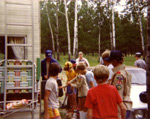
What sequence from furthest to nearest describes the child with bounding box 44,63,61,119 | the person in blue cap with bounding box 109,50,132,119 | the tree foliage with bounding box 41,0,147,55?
the tree foliage with bounding box 41,0,147,55 → the child with bounding box 44,63,61,119 → the person in blue cap with bounding box 109,50,132,119

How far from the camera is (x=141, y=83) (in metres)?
6.14

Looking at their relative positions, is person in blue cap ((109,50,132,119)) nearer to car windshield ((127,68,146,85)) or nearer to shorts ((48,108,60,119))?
shorts ((48,108,60,119))

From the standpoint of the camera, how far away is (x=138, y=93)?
533 cm

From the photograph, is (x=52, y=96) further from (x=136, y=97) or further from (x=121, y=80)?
(x=136, y=97)

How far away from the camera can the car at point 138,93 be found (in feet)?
15.0

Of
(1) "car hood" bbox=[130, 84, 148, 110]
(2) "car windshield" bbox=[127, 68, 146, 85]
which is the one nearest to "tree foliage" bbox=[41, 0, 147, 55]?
(2) "car windshield" bbox=[127, 68, 146, 85]

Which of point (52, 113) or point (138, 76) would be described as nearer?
point (52, 113)

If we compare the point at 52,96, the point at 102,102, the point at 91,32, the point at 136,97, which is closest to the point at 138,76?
the point at 136,97

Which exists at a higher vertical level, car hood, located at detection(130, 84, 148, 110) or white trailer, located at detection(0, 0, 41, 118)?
white trailer, located at detection(0, 0, 41, 118)

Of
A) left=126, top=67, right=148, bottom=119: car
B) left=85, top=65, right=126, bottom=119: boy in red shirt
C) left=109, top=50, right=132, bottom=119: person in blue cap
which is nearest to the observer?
left=85, top=65, right=126, bottom=119: boy in red shirt

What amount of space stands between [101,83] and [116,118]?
47 cm

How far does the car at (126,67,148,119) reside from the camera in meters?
4.57

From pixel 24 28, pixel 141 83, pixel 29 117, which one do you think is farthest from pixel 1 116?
pixel 141 83

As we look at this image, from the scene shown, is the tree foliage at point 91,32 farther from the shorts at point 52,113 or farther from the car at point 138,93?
the shorts at point 52,113
